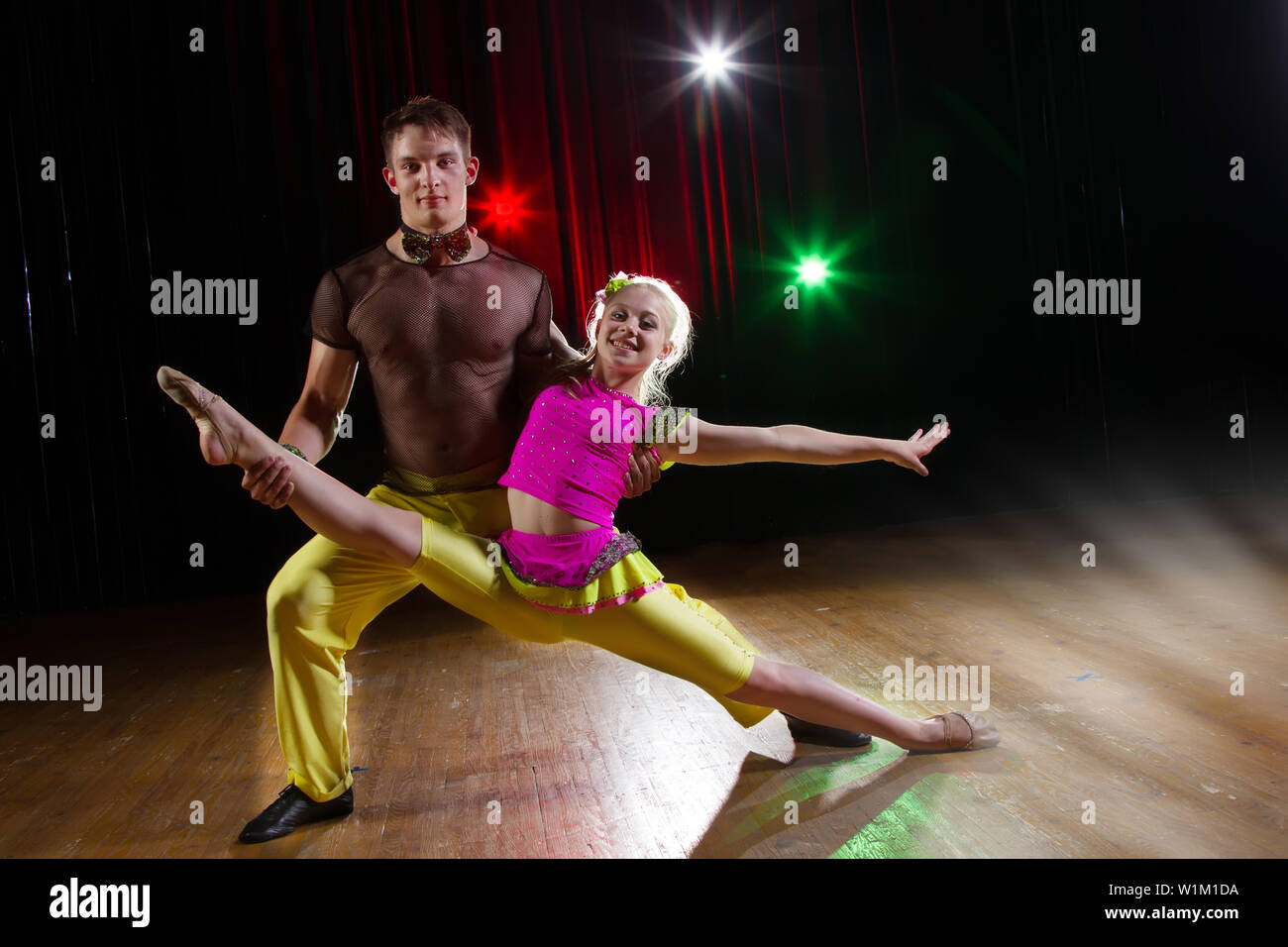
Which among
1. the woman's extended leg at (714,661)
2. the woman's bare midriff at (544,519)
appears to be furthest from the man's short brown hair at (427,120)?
the woman's extended leg at (714,661)

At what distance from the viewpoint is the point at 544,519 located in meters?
1.87

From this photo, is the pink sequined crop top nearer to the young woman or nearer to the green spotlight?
the young woman

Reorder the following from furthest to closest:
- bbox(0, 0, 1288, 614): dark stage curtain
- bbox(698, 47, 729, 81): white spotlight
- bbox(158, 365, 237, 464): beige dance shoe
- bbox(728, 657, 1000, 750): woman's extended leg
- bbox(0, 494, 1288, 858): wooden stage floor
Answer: bbox(698, 47, 729, 81): white spotlight
bbox(0, 0, 1288, 614): dark stage curtain
bbox(728, 657, 1000, 750): woman's extended leg
bbox(0, 494, 1288, 858): wooden stage floor
bbox(158, 365, 237, 464): beige dance shoe

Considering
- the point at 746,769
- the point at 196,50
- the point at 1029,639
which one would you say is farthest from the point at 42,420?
the point at 1029,639

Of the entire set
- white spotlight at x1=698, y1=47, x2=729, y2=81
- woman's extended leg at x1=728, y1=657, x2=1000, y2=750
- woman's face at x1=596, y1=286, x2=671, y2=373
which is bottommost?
woman's extended leg at x1=728, y1=657, x2=1000, y2=750

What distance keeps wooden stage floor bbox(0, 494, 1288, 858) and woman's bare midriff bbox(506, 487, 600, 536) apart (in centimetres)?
62

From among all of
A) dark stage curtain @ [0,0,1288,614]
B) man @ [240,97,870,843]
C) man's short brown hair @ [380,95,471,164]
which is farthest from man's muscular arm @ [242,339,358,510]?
dark stage curtain @ [0,0,1288,614]

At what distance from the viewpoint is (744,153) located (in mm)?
5242

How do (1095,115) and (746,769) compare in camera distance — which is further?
(1095,115)

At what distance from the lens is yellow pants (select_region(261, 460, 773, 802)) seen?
1.82 meters

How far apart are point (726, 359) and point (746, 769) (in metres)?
3.53

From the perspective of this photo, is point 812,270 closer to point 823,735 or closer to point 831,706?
point 823,735

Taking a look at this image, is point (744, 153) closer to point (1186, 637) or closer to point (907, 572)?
point (907, 572)

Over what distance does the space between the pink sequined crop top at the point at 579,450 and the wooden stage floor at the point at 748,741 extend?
680mm
